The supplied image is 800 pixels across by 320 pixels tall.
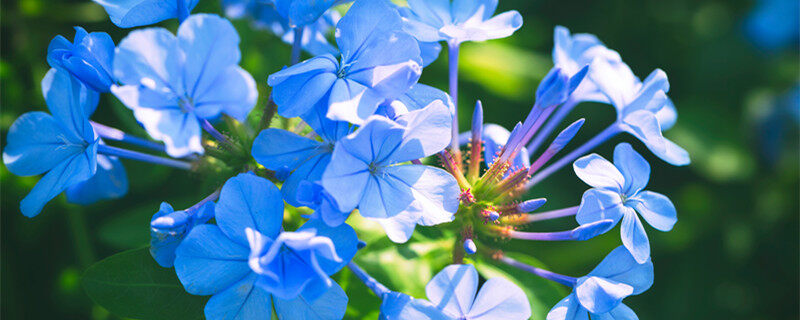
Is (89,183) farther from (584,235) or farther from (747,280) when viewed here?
(747,280)

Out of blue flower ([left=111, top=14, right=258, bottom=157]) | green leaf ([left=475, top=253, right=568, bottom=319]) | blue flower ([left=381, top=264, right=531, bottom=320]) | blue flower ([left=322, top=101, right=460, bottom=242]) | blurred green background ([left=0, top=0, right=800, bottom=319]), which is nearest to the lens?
blue flower ([left=111, top=14, right=258, bottom=157])

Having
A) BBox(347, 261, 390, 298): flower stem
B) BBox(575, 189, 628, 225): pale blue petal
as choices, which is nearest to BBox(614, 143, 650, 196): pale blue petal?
BBox(575, 189, 628, 225): pale blue petal

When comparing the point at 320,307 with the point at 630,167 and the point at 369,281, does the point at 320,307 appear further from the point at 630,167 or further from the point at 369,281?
the point at 630,167

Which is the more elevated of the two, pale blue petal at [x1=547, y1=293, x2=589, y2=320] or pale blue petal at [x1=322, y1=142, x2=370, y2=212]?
pale blue petal at [x1=322, y1=142, x2=370, y2=212]

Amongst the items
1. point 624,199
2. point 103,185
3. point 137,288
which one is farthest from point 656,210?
point 103,185

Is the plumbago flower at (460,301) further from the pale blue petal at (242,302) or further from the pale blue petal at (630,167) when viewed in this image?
the pale blue petal at (630,167)

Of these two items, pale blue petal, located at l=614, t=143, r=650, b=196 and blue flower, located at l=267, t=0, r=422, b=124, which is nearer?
blue flower, located at l=267, t=0, r=422, b=124

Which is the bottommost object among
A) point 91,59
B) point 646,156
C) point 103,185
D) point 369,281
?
point 646,156

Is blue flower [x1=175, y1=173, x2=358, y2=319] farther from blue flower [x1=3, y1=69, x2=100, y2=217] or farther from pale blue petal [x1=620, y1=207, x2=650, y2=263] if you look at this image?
pale blue petal [x1=620, y1=207, x2=650, y2=263]
